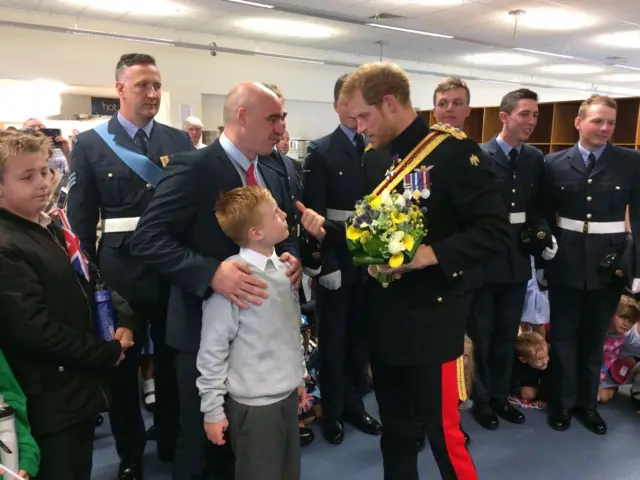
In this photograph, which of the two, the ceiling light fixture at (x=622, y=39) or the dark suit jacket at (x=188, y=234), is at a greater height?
the ceiling light fixture at (x=622, y=39)

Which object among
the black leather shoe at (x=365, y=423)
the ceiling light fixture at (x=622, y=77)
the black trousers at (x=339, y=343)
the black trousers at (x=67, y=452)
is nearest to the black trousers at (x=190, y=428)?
the black trousers at (x=67, y=452)

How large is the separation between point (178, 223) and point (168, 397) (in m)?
1.22

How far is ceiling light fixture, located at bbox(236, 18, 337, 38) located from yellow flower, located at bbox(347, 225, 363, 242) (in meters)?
8.46

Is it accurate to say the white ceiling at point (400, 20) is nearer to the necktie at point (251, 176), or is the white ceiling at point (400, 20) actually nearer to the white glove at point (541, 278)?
the white glove at point (541, 278)

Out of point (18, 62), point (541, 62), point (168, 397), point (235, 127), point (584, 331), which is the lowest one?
point (168, 397)

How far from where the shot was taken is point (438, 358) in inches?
→ 73.1

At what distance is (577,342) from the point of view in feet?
10.7

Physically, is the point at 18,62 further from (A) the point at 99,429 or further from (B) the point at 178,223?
(B) the point at 178,223

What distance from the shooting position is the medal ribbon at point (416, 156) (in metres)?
1.81

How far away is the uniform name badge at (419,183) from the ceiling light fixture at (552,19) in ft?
27.0

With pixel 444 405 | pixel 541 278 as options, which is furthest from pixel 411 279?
pixel 541 278

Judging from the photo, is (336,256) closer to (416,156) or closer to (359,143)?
(359,143)

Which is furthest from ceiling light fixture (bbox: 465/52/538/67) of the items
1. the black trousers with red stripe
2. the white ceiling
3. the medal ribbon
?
the black trousers with red stripe

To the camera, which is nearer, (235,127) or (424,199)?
(424,199)
